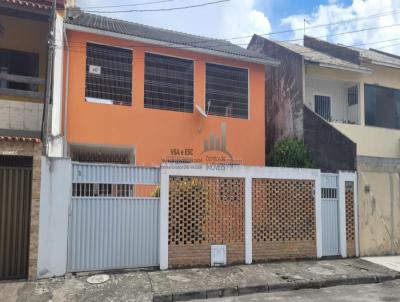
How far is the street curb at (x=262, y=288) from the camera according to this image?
7.33m

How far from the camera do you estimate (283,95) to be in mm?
15477

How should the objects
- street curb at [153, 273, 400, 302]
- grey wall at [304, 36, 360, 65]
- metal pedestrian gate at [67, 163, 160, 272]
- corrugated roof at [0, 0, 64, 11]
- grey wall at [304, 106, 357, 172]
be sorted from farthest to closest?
1. grey wall at [304, 36, 360, 65]
2. grey wall at [304, 106, 357, 172]
3. corrugated roof at [0, 0, 64, 11]
4. metal pedestrian gate at [67, 163, 160, 272]
5. street curb at [153, 273, 400, 302]

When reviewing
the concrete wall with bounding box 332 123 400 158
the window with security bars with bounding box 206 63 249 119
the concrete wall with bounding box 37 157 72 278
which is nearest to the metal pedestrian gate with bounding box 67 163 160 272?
the concrete wall with bounding box 37 157 72 278

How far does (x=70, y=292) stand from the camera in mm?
7230

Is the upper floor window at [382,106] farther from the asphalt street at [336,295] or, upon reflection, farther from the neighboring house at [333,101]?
the asphalt street at [336,295]

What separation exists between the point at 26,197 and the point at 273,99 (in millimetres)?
10902

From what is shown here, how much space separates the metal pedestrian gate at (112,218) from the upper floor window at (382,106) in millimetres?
10450

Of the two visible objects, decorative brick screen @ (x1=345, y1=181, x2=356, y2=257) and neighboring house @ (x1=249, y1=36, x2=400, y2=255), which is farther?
neighboring house @ (x1=249, y1=36, x2=400, y2=255)

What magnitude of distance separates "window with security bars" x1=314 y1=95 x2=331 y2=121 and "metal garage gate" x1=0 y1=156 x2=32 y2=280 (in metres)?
11.3

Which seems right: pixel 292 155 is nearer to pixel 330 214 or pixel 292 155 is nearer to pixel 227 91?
pixel 227 91

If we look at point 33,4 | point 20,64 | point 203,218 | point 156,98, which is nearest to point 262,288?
point 203,218

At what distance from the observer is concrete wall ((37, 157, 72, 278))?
7855 millimetres

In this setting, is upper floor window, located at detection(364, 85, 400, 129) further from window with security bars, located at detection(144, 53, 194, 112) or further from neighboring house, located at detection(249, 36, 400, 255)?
window with security bars, located at detection(144, 53, 194, 112)

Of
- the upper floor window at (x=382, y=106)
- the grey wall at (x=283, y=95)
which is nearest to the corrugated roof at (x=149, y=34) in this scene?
the grey wall at (x=283, y=95)
